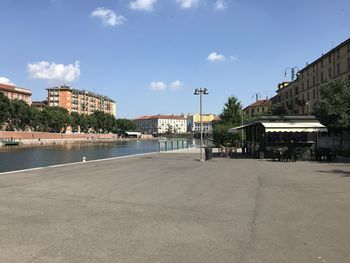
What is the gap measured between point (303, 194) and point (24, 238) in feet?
28.8

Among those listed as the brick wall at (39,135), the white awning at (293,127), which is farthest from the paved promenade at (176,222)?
the brick wall at (39,135)

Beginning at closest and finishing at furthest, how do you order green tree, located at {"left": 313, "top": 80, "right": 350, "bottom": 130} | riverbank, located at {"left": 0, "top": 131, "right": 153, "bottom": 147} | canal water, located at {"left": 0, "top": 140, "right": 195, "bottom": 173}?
1. green tree, located at {"left": 313, "top": 80, "right": 350, "bottom": 130}
2. canal water, located at {"left": 0, "top": 140, "right": 195, "bottom": 173}
3. riverbank, located at {"left": 0, "top": 131, "right": 153, "bottom": 147}

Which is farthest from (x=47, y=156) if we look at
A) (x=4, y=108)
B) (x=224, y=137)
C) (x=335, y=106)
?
(x=4, y=108)

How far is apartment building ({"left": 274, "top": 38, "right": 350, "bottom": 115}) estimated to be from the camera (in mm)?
65625

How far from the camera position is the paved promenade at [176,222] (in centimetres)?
640

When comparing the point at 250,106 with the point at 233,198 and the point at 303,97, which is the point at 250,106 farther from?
the point at 233,198

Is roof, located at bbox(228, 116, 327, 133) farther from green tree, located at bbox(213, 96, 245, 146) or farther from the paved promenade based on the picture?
green tree, located at bbox(213, 96, 245, 146)

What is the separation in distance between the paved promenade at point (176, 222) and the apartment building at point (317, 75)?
42.1 metres

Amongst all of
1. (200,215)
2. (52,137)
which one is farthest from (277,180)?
(52,137)

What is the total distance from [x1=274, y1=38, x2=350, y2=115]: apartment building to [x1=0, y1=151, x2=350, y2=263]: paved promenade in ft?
138

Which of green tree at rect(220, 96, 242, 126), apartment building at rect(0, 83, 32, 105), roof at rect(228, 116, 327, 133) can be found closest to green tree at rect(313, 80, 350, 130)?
roof at rect(228, 116, 327, 133)

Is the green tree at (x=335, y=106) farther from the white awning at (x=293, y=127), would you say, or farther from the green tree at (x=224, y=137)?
the green tree at (x=224, y=137)

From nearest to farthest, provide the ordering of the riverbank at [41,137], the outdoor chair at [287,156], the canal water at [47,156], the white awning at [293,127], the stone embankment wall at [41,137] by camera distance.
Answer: the outdoor chair at [287,156], the white awning at [293,127], the canal water at [47,156], the riverbank at [41,137], the stone embankment wall at [41,137]

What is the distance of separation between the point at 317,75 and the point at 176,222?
256 ft
